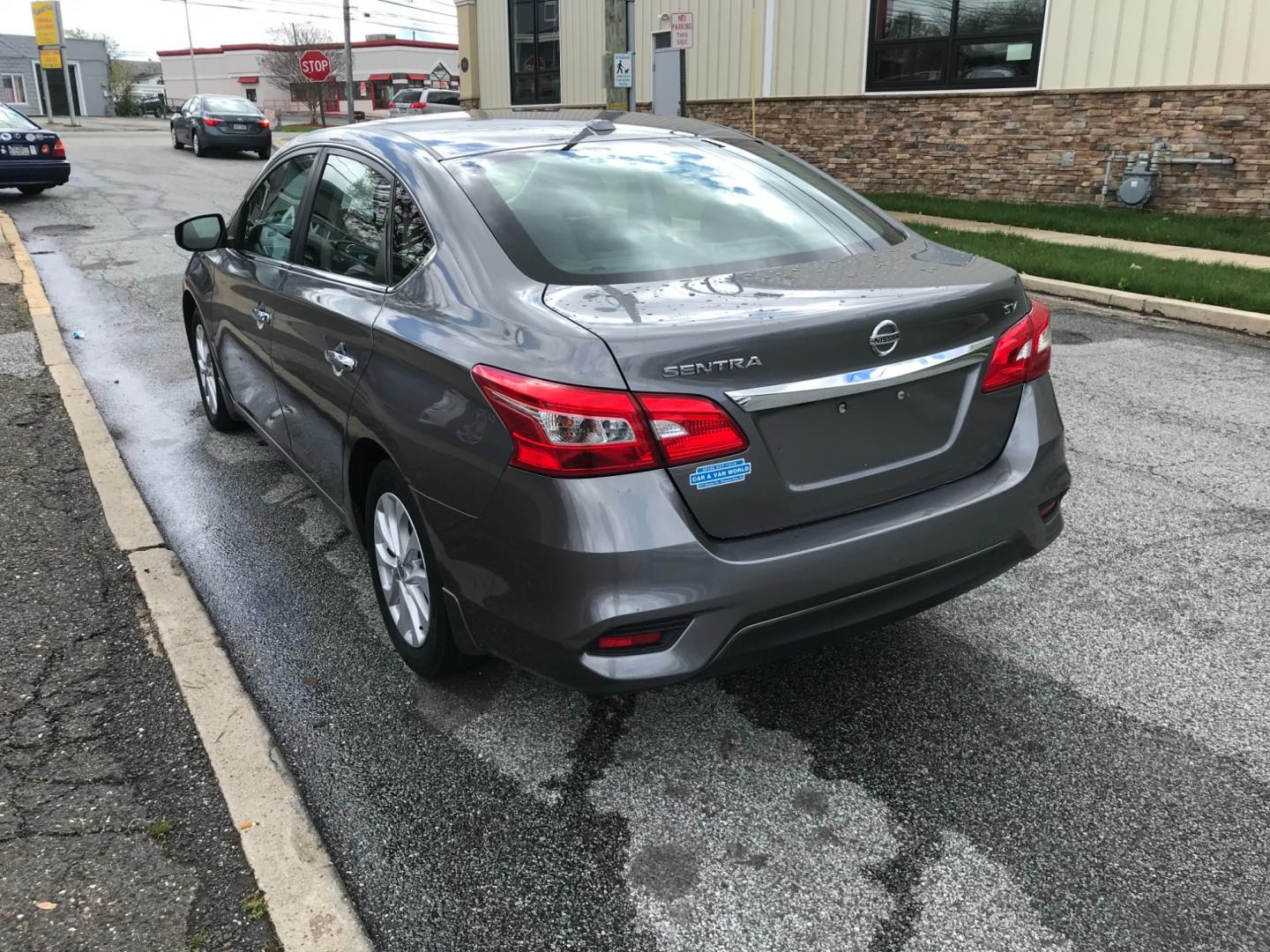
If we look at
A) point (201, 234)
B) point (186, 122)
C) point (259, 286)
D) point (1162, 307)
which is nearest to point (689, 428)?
point (259, 286)

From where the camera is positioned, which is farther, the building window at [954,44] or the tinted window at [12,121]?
the tinted window at [12,121]

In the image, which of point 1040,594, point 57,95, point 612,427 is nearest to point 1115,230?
point 1040,594

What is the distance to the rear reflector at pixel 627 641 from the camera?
2500mm

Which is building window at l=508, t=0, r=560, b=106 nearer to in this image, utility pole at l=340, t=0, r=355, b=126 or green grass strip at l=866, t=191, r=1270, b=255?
utility pole at l=340, t=0, r=355, b=126

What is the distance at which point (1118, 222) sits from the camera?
507 inches

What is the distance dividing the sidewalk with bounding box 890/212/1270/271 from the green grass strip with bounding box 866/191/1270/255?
151 millimetres

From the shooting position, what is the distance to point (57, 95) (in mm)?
70250

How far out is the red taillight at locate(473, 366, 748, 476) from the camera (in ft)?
7.94

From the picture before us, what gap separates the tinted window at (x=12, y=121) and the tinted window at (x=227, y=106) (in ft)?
32.3

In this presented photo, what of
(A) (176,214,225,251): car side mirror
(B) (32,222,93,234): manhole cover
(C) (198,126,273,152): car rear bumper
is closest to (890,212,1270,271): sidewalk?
(A) (176,214,225,251): car side mirror

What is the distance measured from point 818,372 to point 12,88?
281ft

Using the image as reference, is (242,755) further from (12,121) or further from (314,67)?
(314,67)

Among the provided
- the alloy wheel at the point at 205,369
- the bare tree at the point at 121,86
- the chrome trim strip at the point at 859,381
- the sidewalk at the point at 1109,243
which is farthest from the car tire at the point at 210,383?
the bare tree at the point at 121,86

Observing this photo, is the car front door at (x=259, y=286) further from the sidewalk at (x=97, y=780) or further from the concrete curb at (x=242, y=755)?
the sidewalk at (x=97, y=780)
